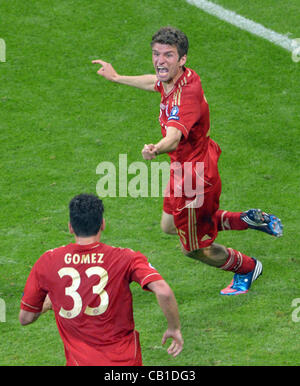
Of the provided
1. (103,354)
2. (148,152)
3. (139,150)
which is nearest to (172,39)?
(148,152)

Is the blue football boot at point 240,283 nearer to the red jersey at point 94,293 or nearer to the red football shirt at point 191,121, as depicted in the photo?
the red football shirt at point 191,121

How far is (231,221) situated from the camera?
26.8ft

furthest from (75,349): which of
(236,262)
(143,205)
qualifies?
(143,205)

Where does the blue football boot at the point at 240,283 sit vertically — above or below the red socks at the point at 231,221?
below

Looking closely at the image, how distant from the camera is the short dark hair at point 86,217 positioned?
5336 mm

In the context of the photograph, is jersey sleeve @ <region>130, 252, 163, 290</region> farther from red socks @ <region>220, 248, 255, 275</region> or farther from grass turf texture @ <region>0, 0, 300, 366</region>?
red socks @ <region>220, 248, 255, 275</region>

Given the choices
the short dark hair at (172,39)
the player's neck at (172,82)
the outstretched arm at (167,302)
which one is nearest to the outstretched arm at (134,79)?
the player's neck at (172,82)

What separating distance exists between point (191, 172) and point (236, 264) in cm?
102

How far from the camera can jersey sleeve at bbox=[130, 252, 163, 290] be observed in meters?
5.27

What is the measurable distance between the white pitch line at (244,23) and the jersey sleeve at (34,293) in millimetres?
7409

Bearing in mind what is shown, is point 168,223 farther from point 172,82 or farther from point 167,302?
point 167,302

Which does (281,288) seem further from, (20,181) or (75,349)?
(20,181)

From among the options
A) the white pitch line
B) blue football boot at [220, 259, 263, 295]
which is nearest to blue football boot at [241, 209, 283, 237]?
blue football boot at [220, 259, 263, 295]

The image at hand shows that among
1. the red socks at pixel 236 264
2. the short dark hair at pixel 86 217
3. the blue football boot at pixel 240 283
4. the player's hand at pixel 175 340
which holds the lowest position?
the blue football boot at pixel 240 283
